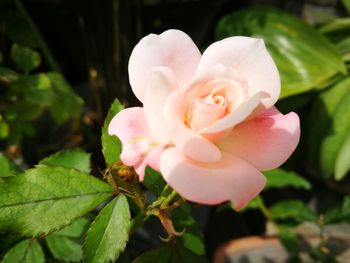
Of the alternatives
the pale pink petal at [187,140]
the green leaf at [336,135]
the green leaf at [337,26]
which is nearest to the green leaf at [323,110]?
the green leaf at [336,135]

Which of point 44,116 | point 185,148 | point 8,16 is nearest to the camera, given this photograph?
point 185,148

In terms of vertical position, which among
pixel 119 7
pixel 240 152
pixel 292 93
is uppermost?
pixel 240 152

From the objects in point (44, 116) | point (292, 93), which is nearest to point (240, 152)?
point (292, 93)

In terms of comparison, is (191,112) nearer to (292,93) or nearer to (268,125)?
(268,125)

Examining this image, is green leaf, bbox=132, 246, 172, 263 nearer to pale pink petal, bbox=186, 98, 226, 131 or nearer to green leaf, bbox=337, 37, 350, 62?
pale pink petal, bbox=186, 98, 226, 131

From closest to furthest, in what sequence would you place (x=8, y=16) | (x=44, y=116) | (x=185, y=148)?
(x=185, y=148), (x=8, y=16), (x=44, y=116)

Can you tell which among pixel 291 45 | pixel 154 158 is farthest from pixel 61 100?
pixel 291 45

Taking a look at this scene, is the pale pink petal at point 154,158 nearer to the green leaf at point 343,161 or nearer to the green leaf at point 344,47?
the green leaf at point 343,161
